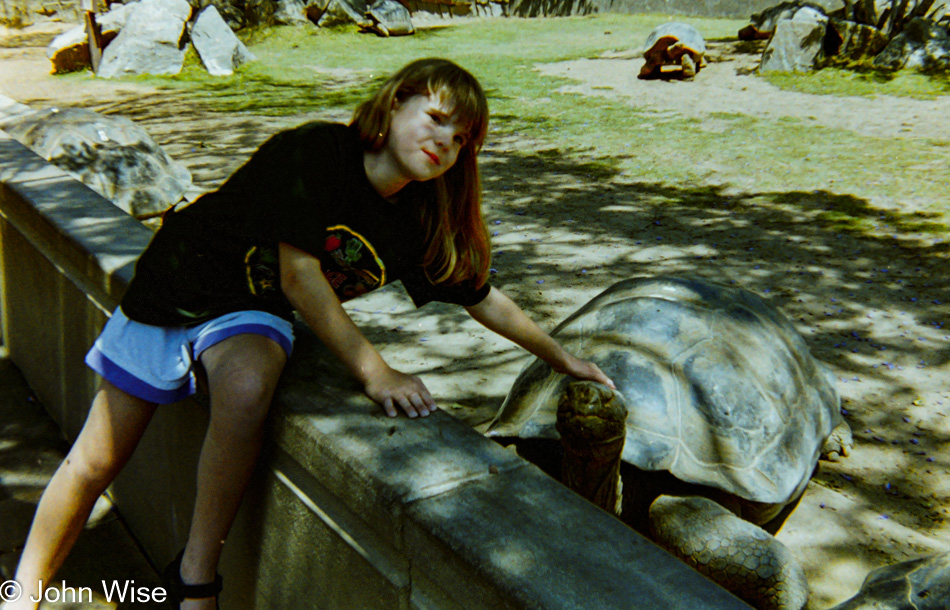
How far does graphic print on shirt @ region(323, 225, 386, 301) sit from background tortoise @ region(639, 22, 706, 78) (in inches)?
366

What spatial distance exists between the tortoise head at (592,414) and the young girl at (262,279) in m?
0.32

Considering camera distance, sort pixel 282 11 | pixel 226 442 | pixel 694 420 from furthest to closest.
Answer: pixel 282 11, pixel 694 420, pixel 226 442

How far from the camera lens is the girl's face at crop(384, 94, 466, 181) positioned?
173 centimetres

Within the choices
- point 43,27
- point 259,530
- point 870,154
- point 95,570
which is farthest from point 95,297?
point 43,27

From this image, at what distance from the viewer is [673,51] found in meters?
10.2

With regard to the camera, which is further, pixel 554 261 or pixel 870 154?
pixel 870 154

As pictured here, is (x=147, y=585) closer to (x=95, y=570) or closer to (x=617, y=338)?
(x=95, y=570)

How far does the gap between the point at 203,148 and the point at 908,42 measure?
8620 mm

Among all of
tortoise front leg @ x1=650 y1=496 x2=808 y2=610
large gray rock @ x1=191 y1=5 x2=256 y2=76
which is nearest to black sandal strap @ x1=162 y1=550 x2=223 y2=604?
tortoise front leg @ x1=650 y1=496 x2=808 y2=610

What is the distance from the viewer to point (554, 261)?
465 cm

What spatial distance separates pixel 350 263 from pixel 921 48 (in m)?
10.4

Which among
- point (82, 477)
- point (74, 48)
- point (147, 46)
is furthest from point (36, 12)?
point (82, 477)

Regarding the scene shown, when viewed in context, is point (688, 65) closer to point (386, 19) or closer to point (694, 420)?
point (386, 19)

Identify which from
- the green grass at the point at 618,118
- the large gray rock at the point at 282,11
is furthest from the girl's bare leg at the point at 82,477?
the large gray rock at the point at 282,11
